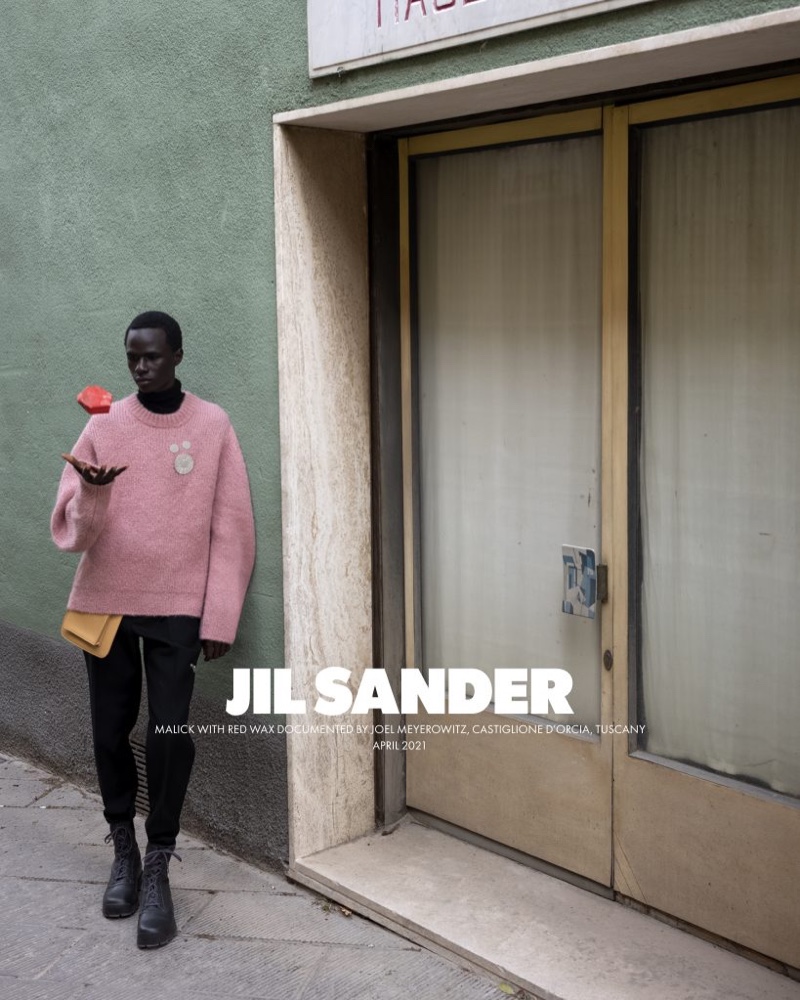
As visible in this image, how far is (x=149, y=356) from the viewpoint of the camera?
4344 millimetres

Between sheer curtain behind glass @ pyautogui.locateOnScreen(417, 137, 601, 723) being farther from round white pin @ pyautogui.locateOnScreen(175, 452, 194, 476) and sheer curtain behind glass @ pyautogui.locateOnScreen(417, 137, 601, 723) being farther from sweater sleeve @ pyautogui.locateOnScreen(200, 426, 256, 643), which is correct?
round white pin @ pyautogui.locateOnScreen(175, 452, 194, 476)

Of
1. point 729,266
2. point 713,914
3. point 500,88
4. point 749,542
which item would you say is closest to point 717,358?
point 729,266

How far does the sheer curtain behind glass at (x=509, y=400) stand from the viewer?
13.9ft

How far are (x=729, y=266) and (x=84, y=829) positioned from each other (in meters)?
3.36

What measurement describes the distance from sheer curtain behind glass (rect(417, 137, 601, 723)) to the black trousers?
95 cm

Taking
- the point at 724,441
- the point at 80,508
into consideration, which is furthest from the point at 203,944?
the point at 724,441

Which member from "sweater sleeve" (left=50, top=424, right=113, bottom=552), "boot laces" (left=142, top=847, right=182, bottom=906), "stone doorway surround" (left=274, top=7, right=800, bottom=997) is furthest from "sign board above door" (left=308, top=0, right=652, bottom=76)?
"boot laces" (left=142, top=847, right=182, bottom=906)

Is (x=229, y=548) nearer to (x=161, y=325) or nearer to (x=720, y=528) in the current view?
(x=161, y=325)

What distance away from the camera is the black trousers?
442cm

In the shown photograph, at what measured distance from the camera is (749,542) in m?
3.87

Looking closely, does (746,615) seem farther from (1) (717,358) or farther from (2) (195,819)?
(2) (195,819)

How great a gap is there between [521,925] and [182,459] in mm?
1859

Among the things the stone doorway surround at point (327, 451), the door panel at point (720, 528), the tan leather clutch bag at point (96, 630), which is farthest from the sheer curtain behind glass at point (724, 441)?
the tan leather clutch bag at point (96, 630)

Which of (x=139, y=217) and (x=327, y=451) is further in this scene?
(x=139, y=217)
